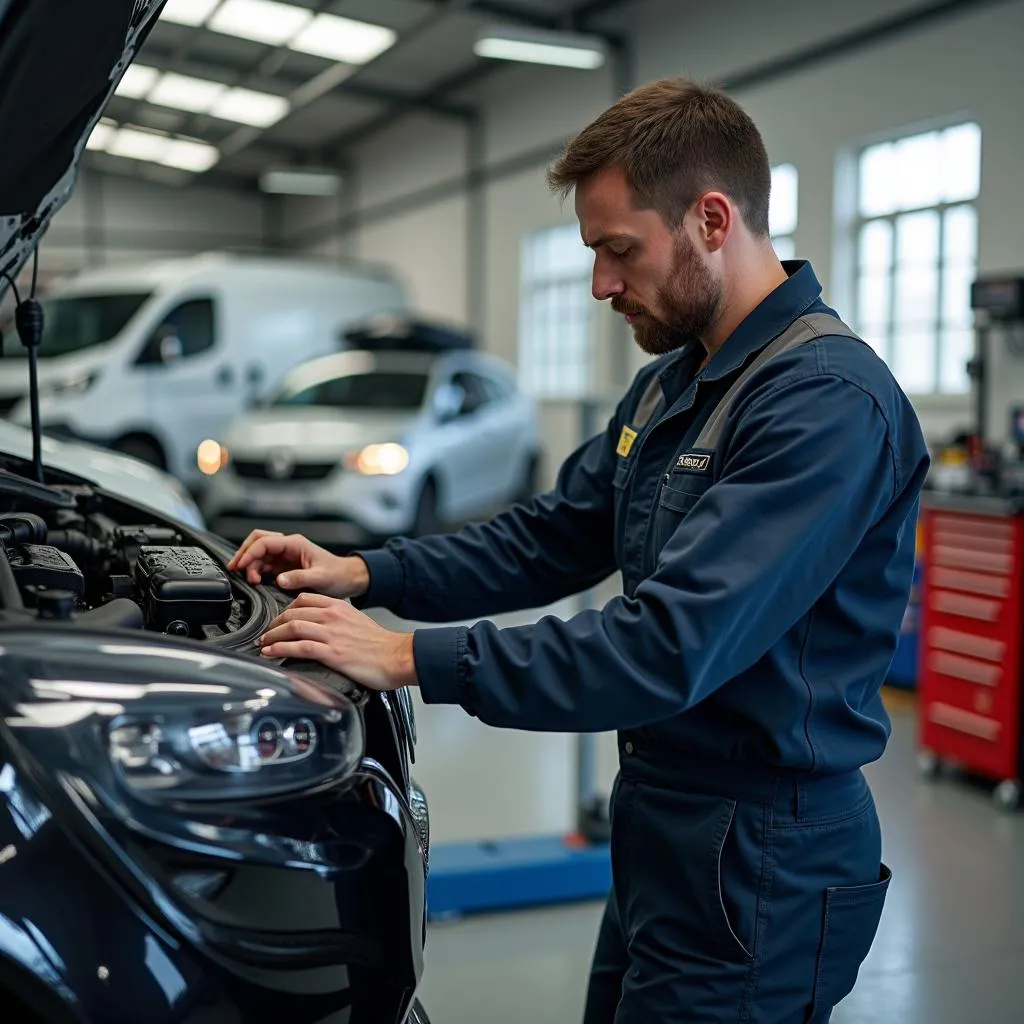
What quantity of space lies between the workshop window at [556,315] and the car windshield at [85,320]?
13.5ft

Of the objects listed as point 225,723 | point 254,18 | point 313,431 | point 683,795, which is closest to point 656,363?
point 683,795

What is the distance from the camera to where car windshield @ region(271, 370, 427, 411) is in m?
7.26

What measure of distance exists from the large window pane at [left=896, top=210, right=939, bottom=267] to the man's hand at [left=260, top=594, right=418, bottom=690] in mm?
6325

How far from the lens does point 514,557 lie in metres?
1.68

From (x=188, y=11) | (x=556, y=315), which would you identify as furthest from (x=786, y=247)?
(x=188, y=11)

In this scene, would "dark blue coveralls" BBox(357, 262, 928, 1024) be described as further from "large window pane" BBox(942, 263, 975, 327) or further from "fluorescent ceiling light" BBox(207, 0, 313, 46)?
"fluorescent ceiling light" BBox(207, 0, 313, 46)

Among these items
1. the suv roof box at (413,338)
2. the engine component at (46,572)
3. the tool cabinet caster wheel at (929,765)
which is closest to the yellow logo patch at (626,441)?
the engine component at (46,572)

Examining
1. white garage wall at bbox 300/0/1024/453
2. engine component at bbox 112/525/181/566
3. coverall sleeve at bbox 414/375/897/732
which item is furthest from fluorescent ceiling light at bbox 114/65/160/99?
coverall sleeve at bbox 414/375/897/732

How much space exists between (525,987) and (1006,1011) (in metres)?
0.97

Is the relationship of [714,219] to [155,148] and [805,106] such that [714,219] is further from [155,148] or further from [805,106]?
[155,148]

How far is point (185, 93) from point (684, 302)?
12.7 meters

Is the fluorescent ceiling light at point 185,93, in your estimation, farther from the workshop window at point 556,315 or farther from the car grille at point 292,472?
the car grille at point 292,472

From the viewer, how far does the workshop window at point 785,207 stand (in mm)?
7797

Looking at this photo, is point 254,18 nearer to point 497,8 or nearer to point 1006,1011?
point 497,8
